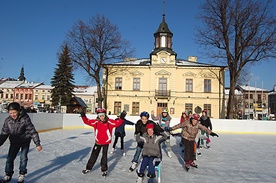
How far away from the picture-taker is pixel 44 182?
4.66 m

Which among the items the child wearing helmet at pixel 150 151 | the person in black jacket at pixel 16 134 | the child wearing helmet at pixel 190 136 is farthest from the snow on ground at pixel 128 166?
the child wearing helmet at pixel 150 151

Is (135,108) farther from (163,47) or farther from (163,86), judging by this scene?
(163,47)

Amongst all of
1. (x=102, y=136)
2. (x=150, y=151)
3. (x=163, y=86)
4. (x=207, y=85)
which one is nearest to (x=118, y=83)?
(x=163, y=86)

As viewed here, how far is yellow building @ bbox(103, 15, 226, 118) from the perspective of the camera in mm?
31281

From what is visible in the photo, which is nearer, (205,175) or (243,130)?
(205,175)

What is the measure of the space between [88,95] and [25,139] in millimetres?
62769

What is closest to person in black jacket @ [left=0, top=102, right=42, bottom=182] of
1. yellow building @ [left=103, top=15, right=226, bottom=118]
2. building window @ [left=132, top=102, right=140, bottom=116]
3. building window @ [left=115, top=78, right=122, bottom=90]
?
yellow building @ [left=103, top=15, right=226, bottom=118]

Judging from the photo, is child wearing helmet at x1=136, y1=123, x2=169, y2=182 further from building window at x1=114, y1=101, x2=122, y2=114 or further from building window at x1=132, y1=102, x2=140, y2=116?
building window at x1=114, y1=101, x2=122, y2=114

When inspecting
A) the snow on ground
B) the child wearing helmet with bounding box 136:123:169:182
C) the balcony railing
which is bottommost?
the snow on ground

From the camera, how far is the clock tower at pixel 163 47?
31.5 metres

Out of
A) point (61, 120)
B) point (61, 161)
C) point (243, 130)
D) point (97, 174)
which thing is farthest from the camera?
point (243, 130)

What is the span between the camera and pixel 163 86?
31641mm

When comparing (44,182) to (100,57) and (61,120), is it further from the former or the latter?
(100,57)

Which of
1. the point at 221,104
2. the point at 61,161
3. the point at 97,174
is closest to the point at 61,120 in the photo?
the point at 61,161
